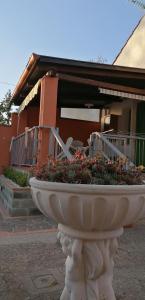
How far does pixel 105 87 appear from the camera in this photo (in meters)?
8.48

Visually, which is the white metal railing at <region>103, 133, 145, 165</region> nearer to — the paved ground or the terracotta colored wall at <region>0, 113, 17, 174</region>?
the paved ground

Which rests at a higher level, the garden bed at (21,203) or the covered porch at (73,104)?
the covered porch at (73,104)

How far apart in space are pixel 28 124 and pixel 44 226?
7.70 meters

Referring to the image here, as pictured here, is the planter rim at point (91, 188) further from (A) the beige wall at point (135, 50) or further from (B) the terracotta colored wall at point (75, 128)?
(A) the beige wall at point (135, 50)

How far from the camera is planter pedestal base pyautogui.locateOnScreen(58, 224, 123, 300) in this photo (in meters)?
2.58

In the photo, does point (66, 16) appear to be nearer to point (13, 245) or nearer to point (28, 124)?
point (28, 124)

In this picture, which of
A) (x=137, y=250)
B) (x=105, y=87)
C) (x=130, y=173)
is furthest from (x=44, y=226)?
(x=105, y=87)

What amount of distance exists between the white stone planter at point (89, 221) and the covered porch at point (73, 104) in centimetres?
221

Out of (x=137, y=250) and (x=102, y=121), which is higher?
(x=102, y=121)

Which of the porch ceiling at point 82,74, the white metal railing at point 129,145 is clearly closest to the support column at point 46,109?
the porch ceiling at point 82,74

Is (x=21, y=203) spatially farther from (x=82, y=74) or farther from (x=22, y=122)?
(x=22, y=122)

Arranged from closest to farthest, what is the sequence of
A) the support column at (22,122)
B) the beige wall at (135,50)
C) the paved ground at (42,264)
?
1. the paved ground at (42,264)
2. the support column at (22,122)
3. the beige wall at (135,50)

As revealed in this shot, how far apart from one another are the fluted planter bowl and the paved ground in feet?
3.36

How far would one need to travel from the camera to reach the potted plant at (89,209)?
2373 millimetres
